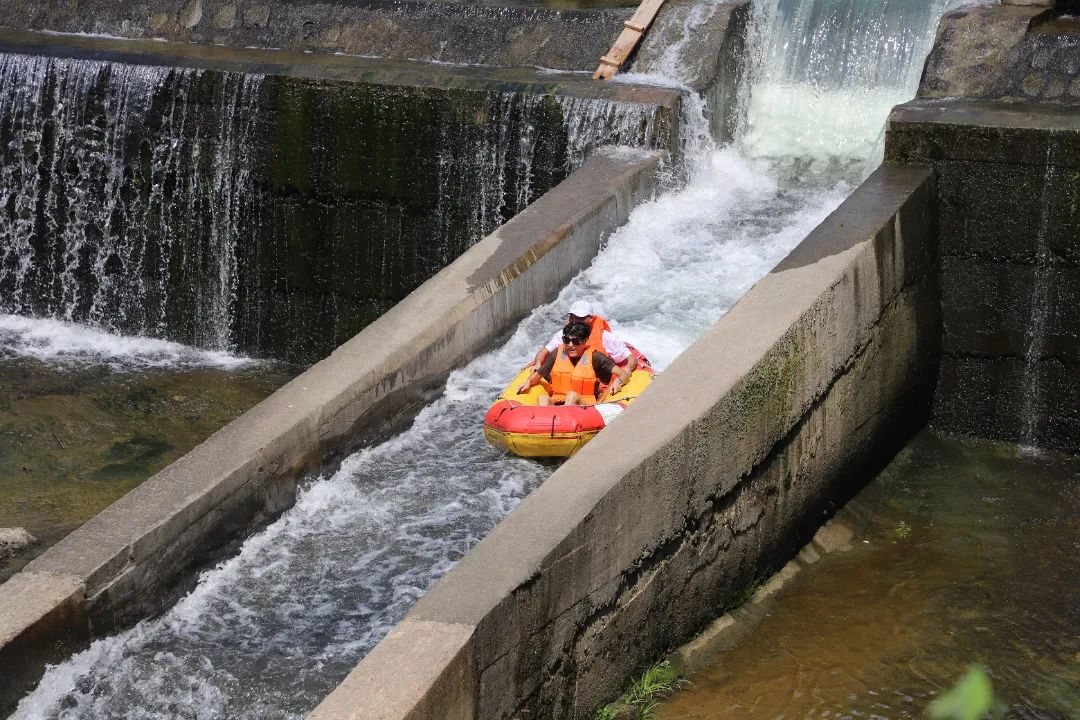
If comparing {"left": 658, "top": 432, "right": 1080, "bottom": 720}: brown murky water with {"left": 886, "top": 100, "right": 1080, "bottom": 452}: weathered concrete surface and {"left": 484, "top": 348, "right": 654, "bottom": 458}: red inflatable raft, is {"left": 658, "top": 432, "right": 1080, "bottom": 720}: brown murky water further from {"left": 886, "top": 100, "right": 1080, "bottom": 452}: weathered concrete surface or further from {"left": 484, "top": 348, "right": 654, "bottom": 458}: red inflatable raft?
{"left": 484, "top": 348, "right": 654, "bottom": 458}: red inflatable raft

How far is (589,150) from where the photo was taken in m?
10.4

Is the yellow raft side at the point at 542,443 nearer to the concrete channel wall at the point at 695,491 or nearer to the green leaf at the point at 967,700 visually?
the concrete channel wall at the point at 695,491

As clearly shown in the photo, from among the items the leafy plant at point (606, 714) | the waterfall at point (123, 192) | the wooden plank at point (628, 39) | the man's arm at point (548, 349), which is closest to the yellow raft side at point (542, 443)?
the man's arm at point (548, 349)

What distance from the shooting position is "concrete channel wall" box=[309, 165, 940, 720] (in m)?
5.22

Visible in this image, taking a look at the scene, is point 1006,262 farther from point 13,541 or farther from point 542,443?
point 13,541

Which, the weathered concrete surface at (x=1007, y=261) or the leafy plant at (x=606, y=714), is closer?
the leafy plant at (x=606, y=714)

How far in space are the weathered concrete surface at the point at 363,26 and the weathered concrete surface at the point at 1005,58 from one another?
2.82 meters

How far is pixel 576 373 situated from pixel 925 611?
87.4 inches

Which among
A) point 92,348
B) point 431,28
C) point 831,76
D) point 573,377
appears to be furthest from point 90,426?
point 831,76

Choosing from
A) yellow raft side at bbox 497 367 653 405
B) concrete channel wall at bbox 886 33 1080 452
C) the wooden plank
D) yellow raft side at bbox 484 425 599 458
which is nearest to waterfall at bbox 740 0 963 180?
the wooden plank

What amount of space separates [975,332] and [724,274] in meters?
1.65

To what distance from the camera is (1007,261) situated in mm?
8836

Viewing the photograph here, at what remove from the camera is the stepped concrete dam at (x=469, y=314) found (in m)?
Answer: 5.98

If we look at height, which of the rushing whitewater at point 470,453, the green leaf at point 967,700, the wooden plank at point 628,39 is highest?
the wooden plank at point 628,39
